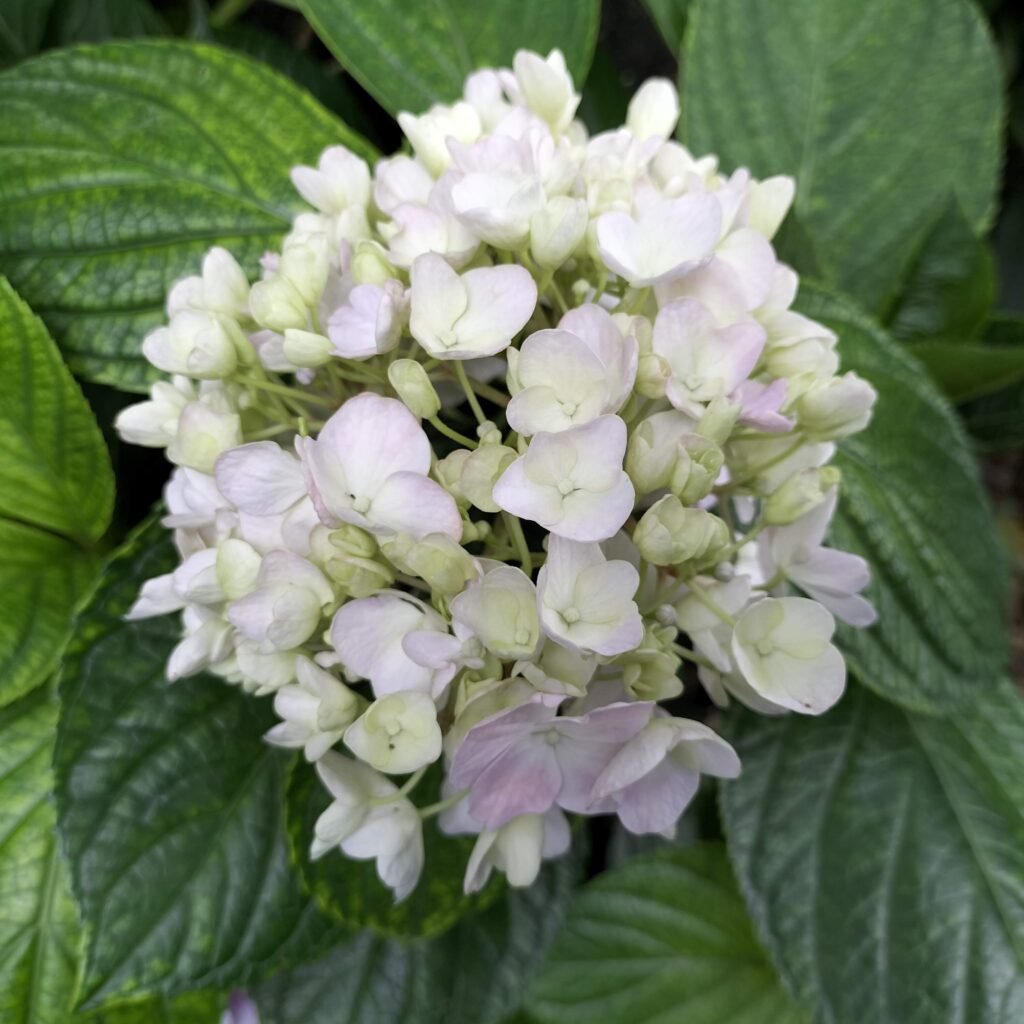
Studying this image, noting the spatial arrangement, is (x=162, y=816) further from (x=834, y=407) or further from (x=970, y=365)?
(x=970, y=365)

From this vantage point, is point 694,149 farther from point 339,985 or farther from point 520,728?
point 339,985

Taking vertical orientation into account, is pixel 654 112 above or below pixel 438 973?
above

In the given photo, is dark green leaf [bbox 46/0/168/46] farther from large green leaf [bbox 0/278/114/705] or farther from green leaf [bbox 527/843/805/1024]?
green leaf [bbox 527/843/805/1024]

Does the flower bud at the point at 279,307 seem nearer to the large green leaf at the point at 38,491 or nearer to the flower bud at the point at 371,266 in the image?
the flower bud at the point at 371,266

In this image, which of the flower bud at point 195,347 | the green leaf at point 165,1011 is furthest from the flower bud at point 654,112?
the green leaf at point 165,1011

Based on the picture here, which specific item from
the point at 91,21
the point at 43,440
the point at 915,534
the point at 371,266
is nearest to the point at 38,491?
the point at 43,440

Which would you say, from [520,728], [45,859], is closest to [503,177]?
[520,728]
